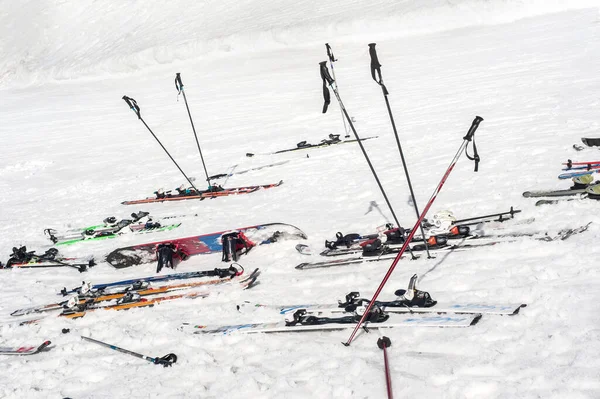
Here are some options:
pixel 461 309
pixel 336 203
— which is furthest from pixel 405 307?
pixel 336 203

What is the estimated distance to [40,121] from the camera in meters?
34.8

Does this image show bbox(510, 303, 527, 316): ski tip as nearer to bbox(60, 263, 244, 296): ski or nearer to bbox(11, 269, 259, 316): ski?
bbox(11, 269, 259, 316): ski

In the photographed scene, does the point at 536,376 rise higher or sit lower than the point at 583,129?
lower

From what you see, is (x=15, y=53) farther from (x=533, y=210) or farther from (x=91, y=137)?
(x=533, y=210)

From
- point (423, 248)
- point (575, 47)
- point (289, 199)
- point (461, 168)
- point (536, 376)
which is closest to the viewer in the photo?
point (536, 376)

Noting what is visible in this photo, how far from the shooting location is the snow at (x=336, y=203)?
4.85 metres

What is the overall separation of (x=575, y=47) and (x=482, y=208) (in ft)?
61.3

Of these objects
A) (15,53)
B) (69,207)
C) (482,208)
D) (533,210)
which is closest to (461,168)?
(482,208)

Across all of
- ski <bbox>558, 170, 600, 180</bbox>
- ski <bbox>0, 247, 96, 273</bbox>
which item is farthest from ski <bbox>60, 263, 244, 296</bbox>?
ski <bbox>558, 170, 600, 180</bbox>

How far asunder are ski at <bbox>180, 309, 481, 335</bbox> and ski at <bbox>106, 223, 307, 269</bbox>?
2.68m

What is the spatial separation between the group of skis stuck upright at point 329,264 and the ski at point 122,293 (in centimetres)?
1

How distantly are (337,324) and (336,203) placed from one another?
5.51 m

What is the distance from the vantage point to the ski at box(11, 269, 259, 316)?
7770 mm

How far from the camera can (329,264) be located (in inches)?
301
